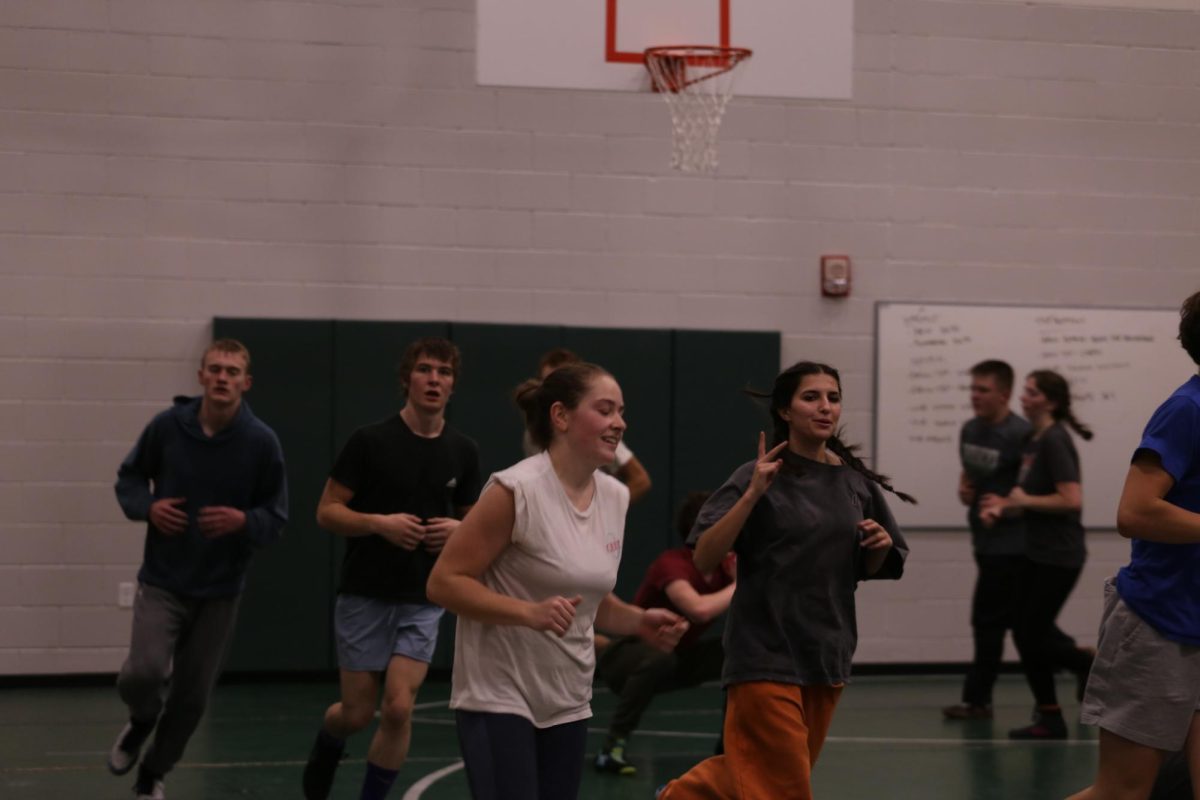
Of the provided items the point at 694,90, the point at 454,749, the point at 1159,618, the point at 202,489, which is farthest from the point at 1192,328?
the point at 694,90

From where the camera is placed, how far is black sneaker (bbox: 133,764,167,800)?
586cm

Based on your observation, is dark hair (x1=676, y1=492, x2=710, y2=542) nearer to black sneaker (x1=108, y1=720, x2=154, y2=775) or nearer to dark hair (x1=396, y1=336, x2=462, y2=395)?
dark hair (x1=396, y1=336, x2=462, y2=395)

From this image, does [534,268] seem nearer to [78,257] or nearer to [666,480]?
[666,480]

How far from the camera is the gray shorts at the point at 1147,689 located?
12.4 feet

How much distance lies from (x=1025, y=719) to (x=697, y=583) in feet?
8.91

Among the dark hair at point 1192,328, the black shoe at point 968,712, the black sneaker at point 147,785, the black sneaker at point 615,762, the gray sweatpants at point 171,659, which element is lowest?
the black shoe at point 968,712

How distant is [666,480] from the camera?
9.36 metres

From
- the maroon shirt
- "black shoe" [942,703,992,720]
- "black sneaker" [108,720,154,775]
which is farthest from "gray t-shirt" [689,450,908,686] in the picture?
"black shoe" [942,703,992,720]

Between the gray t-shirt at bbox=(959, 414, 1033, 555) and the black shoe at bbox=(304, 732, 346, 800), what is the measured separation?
372 centimetres

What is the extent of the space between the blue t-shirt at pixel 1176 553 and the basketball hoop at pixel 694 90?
4.63 meters

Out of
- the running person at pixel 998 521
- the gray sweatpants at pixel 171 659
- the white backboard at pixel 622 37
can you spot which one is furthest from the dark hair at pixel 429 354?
the running person at pixel 998 521

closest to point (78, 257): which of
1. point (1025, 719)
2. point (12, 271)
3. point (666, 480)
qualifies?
point (12, 271)

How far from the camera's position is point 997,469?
796 centimetres

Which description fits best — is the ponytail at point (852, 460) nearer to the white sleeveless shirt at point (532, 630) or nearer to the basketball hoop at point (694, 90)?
the white sleeveless shirt at point (532, 630)
